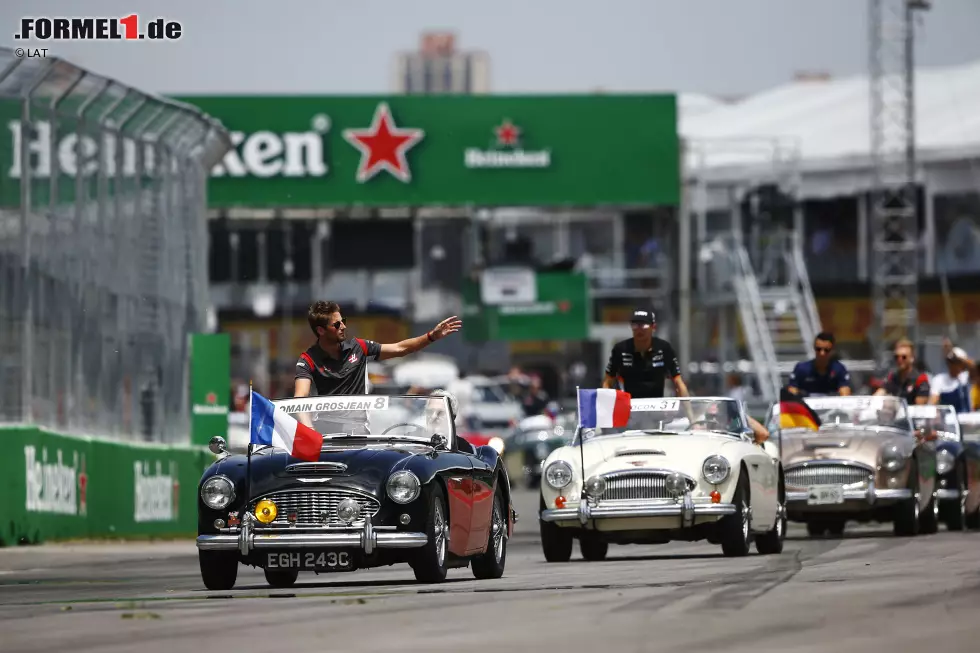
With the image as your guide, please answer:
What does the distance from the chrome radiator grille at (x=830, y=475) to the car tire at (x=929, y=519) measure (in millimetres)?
1146

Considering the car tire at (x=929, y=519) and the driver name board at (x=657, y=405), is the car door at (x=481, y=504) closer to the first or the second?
the driver name board at (x=657, y=405)

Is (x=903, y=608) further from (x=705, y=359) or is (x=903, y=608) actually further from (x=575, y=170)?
(x=705, y=359)

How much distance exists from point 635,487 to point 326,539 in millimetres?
4204

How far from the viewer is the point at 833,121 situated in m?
69.4

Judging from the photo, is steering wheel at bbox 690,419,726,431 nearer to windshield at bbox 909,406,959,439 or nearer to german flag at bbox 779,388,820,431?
german flag at bbox 779,388,820,431

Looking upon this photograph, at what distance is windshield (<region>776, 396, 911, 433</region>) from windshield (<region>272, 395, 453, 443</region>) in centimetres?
720

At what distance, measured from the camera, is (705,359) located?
56.7 metres

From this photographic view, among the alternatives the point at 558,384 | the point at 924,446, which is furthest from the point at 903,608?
the point at 558,384

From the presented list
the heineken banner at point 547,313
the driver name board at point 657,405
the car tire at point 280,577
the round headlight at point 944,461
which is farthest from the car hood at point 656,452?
the heineken banner at point 547,313

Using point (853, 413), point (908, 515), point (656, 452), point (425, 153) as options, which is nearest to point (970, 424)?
point (853, 413)

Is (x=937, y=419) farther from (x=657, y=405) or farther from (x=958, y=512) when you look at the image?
(x=657, y=405)

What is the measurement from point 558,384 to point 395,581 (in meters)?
55.5

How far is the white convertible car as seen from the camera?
52.0 ft

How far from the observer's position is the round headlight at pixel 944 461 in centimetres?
2150
